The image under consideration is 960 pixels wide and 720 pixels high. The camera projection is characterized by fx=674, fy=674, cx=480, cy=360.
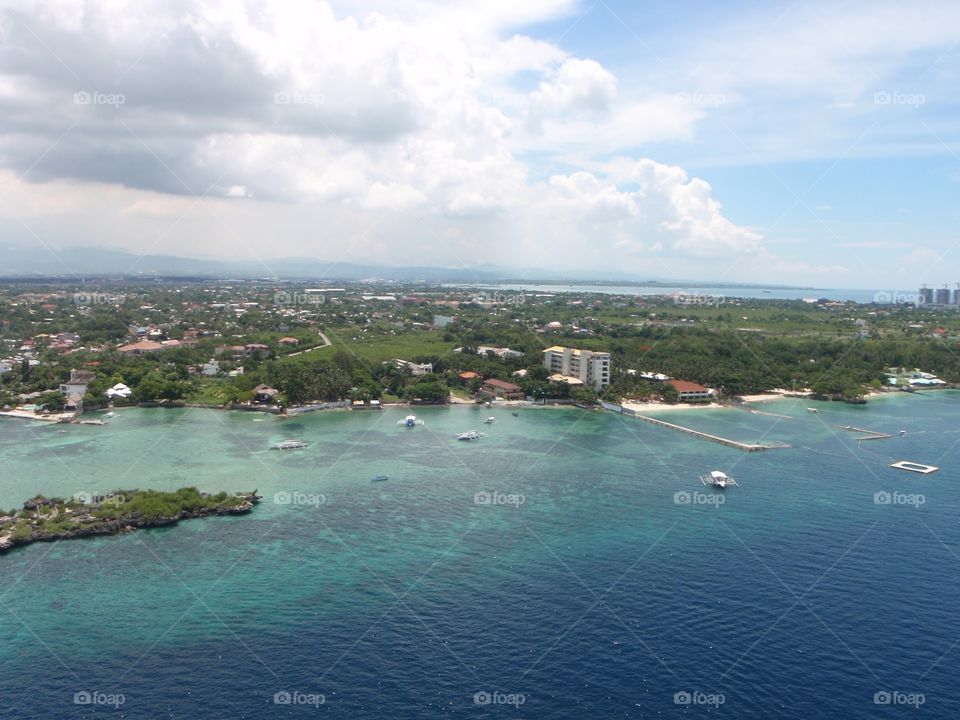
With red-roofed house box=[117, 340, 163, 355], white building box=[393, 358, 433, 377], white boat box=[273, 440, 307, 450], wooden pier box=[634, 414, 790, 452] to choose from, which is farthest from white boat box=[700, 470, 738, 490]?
red-roofed house box=[117, 340, 163, 355]

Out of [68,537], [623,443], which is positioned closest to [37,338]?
[68,537]

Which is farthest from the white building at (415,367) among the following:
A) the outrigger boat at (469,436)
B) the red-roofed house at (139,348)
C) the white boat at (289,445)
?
the red-roofed house at (139,348)

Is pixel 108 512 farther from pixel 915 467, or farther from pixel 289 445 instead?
pixel 915 467

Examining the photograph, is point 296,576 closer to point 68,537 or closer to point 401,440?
point 68,537

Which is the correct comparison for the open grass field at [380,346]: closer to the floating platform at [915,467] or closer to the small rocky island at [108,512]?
the small rocky island at [108,512]

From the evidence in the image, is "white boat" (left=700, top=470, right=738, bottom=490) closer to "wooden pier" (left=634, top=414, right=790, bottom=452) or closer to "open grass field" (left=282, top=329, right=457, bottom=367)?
"wooden pier" (left=634, top=414, right=790, bottom=452)

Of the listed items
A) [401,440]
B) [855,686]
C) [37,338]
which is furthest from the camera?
[37,338]
